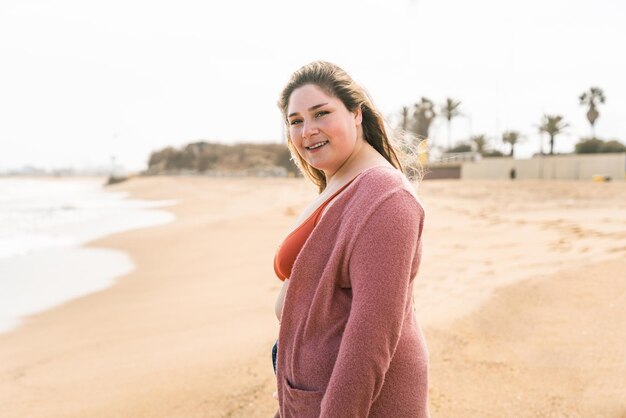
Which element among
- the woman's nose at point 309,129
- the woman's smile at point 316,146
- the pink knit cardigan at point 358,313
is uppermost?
the woman's nose at point 309,129

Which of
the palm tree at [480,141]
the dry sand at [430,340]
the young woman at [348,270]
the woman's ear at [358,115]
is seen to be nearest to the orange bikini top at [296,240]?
the young woman at [348,270]

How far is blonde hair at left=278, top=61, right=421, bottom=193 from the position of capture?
155cm

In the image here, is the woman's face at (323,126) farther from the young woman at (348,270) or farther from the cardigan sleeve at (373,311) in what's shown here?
the cardigan sleeve at (373,311)

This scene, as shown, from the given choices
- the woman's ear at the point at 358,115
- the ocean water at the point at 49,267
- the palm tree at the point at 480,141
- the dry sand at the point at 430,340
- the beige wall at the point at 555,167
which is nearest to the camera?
the woman's ear at the point at 358,115

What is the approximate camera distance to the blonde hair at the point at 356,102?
155 cm

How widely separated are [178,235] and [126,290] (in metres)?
5.27

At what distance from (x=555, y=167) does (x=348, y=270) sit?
99.3ft

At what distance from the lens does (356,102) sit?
62.4 inches

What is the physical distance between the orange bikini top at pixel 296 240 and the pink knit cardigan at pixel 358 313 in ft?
0.32

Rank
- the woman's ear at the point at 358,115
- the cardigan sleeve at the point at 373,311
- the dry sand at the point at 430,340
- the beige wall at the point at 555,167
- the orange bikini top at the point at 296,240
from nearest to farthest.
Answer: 1. the cardigan sleeve at the point at 373,311
2. the orange bikini top at the point at 296,240
3. the woman's ear at the point at 358,115
4. the dry sand at the point at 430,340
5. the beige wall at the point at 555,167

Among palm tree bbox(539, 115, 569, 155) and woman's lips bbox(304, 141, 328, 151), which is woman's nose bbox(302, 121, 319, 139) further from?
palm tree bbox(539, 115, 569, 155)

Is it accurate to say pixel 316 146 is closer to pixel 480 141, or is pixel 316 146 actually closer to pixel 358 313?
pixel 358 313

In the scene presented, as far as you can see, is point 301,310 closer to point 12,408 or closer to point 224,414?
point 224,414

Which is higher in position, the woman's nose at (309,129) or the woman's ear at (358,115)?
the woman's ear at (358,115)
